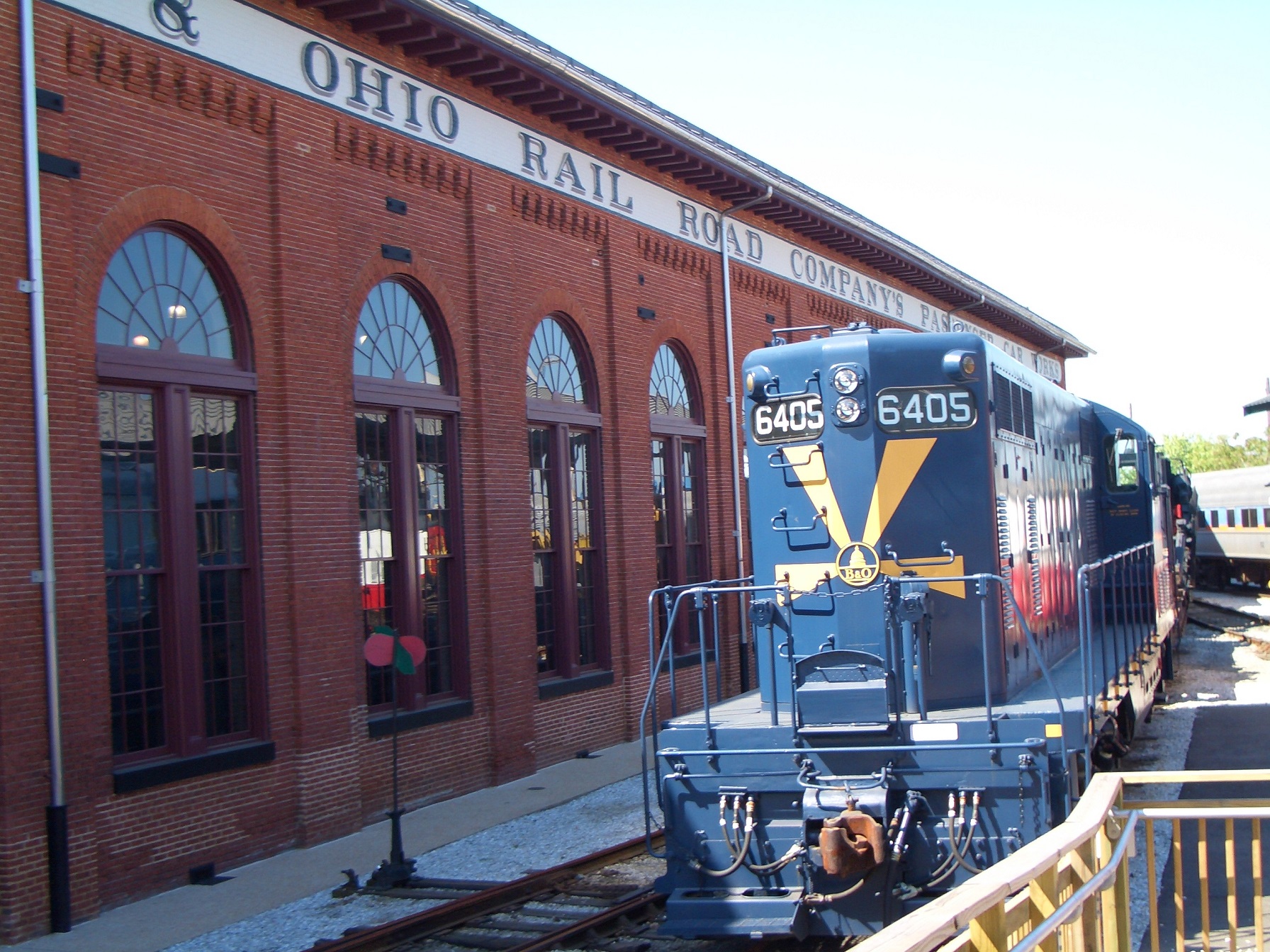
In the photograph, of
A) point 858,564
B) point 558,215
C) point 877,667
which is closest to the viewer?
point 877,667

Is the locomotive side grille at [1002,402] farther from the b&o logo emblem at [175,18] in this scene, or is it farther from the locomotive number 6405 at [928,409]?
the b&o logo emblem at [175,18]

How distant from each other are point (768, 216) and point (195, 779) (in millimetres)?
14991

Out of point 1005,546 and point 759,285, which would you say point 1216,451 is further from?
point 1005,546

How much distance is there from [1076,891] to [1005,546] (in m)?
4.84

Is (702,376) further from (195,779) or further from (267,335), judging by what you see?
(195,779)

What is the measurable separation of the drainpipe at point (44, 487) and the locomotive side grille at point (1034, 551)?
766 cm

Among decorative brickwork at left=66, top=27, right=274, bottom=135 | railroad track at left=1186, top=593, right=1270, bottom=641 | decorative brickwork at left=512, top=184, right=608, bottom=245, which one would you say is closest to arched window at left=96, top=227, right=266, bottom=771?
decorative brickwork at left=66, top=27, right=274, bottom=135

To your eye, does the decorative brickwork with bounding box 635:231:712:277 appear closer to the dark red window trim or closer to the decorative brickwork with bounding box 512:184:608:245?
the decorative brickwork with bounding box 512:184:608:245

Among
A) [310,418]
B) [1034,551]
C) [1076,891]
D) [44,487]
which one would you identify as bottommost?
[1076,891]

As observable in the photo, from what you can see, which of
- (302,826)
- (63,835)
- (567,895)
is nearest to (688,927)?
(567,895)

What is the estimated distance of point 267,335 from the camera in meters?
11.8

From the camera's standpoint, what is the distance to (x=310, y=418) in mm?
12117

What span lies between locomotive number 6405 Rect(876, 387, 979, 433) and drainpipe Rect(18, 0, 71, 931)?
6381mm

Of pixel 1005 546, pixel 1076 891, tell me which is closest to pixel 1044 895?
pixel 1076 891
